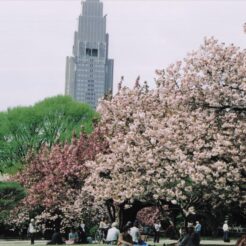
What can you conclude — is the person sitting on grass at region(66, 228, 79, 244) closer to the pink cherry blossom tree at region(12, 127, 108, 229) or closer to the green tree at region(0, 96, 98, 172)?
the pink cherry blossom tree at region(12, 127, 108, 229)

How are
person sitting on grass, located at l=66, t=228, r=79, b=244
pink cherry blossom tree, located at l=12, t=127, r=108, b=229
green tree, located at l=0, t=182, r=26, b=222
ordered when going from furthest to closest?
1. green tree, located at l=0, t=182, r=26, b=222
2. pink cherry blossom tree, located at l=12, t=127, r=108, b=229
3. person sitting on grass, located at l=66, t=228, r=79, b=244

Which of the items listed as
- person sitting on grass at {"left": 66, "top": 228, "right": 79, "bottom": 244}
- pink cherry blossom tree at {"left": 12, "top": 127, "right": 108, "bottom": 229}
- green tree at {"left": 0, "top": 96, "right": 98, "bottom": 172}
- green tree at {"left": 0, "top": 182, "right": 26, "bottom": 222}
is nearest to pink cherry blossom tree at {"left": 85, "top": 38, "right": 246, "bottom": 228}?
person sitting on grass at {"left": 66, "top": 228, "right": 79, "bottom": 244}

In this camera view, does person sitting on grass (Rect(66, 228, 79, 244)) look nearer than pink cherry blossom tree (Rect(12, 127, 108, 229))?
Yes

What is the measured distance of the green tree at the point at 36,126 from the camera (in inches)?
2630

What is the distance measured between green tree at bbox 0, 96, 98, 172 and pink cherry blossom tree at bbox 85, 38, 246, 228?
36408 millimetres

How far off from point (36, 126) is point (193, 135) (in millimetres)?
44760

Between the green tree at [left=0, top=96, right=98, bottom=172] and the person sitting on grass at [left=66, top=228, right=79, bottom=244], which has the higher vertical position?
the green tree at [left=0, top=96, right=98, bottom=172]

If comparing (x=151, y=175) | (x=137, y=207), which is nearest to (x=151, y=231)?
(x=137, y=207)

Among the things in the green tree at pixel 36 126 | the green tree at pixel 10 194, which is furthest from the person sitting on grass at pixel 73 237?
the green tree at pixel 36 126

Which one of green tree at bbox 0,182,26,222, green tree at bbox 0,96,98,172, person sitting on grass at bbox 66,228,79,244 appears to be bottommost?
person sitting on grass at bbox 66,228,79,244

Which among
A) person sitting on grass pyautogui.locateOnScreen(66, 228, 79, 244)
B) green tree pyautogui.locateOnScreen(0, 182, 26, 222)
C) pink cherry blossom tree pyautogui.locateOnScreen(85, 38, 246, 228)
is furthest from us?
green tree pyautogui.locateOnScreen(0, 182, 26, 222)

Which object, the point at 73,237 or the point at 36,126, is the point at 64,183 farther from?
the point at 36,126

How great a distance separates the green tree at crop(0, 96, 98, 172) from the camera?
66812 millimetres

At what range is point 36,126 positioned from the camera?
68.6 metres
